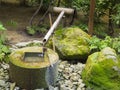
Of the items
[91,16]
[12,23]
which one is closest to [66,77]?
[91,16]

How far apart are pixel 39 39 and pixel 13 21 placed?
155 centimetres

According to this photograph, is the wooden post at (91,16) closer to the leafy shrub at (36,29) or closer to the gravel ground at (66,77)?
the gravel ground at (66,77)

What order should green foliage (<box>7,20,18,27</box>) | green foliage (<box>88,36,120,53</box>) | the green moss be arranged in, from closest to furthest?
the green moss < green foliage (<box>88,36,120,53</box>) < green foliage (<box>7,20,18,27</box>)

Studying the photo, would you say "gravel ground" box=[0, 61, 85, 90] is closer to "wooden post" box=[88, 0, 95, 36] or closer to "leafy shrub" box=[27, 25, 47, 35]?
"wooden post" box=[88, 0, 95, 36]

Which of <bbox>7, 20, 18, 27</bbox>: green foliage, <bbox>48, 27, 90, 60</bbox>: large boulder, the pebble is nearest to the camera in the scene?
the pebble

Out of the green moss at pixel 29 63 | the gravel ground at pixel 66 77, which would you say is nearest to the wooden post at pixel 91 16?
the gravel ground at pixel 66 77

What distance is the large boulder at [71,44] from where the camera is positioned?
719 cm

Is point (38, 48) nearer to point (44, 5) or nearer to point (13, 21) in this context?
point (13, 21)

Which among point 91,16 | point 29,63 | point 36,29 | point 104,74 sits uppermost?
point 91,16

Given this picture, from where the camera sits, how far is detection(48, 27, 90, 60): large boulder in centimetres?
719

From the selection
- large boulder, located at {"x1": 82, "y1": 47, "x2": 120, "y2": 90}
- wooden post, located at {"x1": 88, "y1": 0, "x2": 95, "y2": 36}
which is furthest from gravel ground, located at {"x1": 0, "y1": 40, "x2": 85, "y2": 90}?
wooden post, located at {"x1": 88, "y1": 0, "x2": 95, "y2": 36}

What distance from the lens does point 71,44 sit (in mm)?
7395

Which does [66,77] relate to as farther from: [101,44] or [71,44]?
[101,44]

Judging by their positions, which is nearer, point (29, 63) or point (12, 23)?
point (29, 63)
